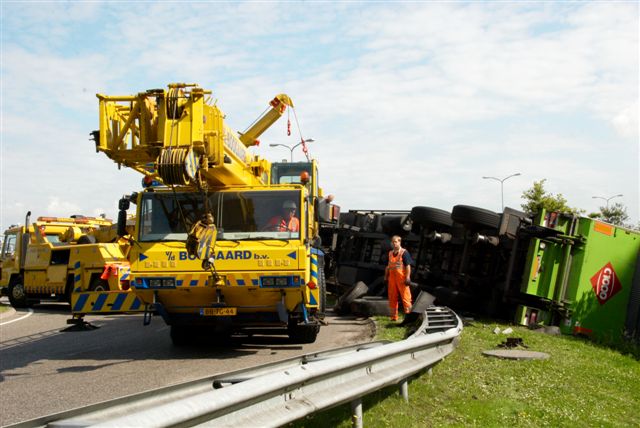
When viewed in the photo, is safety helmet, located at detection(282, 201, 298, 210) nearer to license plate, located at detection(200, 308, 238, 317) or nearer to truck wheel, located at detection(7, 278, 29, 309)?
license plate, located at detection(200, 308, 238, 317)

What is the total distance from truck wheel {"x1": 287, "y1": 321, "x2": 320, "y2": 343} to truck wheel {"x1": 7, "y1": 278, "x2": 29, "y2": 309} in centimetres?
1111

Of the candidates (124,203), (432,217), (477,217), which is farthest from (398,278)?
(124,203)

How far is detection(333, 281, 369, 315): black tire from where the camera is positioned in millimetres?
14541

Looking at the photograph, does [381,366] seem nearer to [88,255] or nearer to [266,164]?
[266,164]

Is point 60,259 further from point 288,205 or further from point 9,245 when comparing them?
point 288,205

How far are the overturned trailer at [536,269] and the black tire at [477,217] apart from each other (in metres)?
0.02

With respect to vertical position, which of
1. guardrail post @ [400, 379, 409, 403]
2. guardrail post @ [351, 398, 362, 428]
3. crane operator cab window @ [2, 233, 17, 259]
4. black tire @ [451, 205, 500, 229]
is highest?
black tire @ [451, 205, 500, 229]

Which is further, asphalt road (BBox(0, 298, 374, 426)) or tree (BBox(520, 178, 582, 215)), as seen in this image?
tree (BBox(520, 178, 582, 215))

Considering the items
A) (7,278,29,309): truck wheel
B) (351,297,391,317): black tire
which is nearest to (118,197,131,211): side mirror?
(351,297,391,317): black tire

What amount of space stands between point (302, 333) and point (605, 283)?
19.5 feet

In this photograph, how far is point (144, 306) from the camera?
924 centimetres

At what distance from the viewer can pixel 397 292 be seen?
12992mm

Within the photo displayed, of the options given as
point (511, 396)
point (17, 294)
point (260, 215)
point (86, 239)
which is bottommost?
point (17, 294)

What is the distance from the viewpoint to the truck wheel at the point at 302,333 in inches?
403
